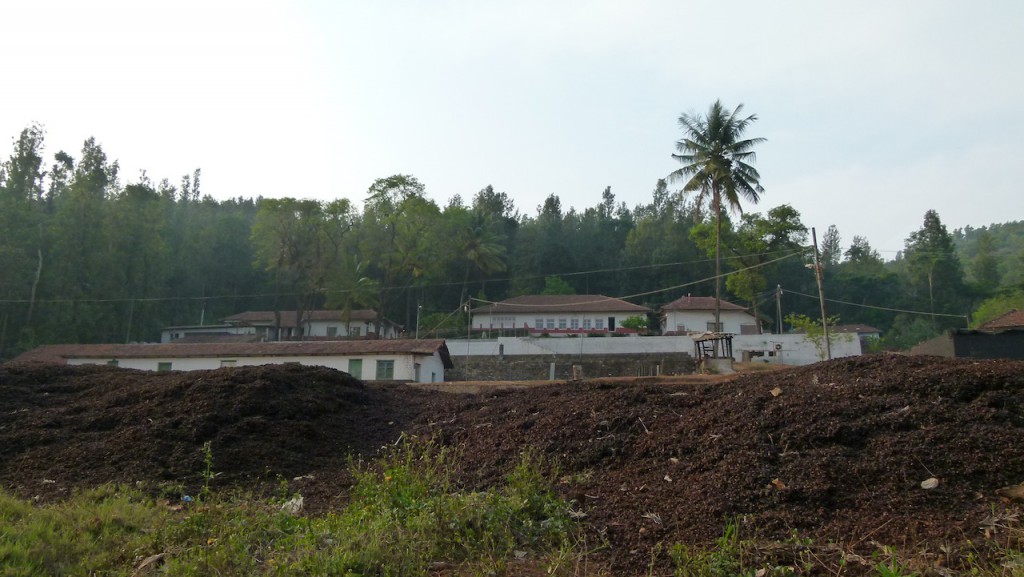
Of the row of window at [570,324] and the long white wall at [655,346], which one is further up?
the row of window at [570,324]

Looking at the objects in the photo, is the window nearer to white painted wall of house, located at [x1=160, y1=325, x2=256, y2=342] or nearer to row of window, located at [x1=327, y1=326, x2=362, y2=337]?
row of window, located at [x1=327, y1=326, x2=362, y2=337]

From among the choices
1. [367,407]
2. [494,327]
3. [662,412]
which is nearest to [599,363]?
[494,327]

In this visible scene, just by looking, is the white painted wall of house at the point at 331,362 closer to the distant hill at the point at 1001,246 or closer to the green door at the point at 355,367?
the green door at the point at 355,367

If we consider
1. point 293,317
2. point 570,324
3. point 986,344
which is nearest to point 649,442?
point 986,344

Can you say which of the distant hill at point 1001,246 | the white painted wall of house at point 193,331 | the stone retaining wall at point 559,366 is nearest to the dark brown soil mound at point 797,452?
the stone retaining wall at point 559,366

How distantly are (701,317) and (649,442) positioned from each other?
44294 mm

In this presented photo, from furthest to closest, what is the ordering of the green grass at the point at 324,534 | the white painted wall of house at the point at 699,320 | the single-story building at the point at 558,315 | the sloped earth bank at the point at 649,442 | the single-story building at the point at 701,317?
the single-story building at the point at 558,315, the white painted wall of house at the point at 699,320, the single-story building at the point at 701,317, the sloped earth bank at the point at 649,442, the green grass at the point at 324,534

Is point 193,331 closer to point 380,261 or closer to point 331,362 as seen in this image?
point 380,261

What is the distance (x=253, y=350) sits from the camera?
27.9 metres

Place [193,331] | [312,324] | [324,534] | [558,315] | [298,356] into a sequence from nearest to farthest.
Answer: [324,534] → [298,356] → [193,331] → [558,315] → [312,324]

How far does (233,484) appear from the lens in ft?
25.6

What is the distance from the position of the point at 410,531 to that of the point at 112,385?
962 centimetres

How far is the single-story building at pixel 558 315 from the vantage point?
171 ft

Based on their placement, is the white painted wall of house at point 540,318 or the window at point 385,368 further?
the white painted wall of house at point 540,318
